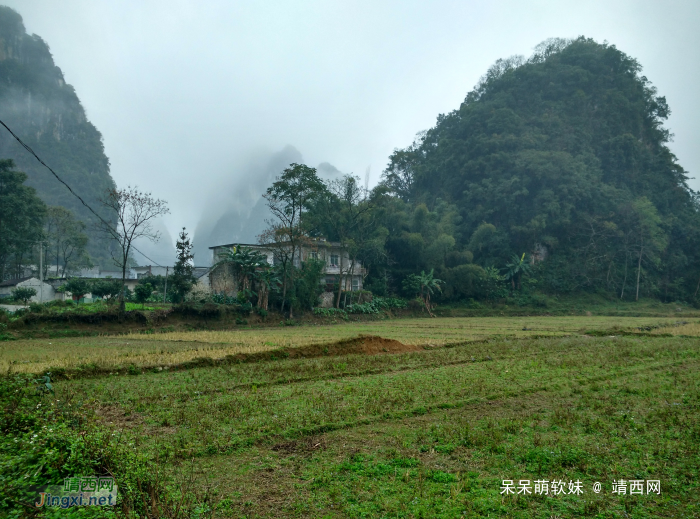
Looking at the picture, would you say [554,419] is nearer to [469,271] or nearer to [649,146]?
[469,271]

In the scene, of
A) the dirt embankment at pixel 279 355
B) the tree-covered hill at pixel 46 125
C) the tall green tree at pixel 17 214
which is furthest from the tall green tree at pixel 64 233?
the dirt embankment at pixel 279 355

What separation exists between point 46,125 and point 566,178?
10113cm

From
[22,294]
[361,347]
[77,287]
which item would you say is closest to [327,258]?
[77,287]

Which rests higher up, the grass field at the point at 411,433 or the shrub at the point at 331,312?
the grass field at the point at 411,433

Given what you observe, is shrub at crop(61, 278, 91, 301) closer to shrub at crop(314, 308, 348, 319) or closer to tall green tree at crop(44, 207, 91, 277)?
shrub at crop(314, 308, 348, 319)

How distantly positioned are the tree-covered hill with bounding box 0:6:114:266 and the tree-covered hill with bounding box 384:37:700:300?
60172mm

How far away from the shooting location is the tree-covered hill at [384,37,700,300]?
159 ft

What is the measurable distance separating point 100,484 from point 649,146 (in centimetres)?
7459

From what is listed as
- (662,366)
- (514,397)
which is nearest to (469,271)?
(662,366)

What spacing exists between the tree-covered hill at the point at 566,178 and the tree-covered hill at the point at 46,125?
197 feet

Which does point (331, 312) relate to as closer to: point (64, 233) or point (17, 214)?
point (17, 214)

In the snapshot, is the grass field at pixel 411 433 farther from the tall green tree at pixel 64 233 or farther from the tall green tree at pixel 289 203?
the tall green tree at pixel 64 233

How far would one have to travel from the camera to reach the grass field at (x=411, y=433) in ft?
14.6

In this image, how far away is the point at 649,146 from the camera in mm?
61062
